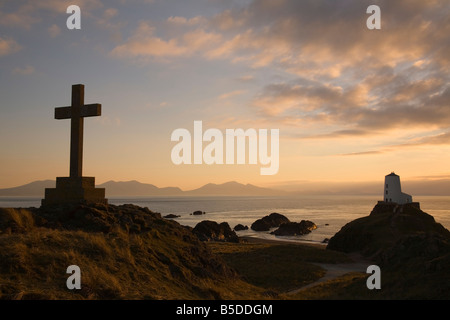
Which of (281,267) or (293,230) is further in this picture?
(293,230)

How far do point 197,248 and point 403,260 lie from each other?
13735 millimetres

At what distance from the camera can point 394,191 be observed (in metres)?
66.7

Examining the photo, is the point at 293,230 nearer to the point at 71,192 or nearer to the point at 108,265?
the point at 71,192

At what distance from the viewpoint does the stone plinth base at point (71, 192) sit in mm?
18391

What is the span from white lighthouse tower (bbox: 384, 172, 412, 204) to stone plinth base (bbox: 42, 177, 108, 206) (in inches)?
2359

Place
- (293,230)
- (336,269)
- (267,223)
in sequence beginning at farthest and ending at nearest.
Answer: (267,223) → (293,230) → (336,269)

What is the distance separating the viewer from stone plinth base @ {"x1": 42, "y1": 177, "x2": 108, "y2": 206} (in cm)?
1839

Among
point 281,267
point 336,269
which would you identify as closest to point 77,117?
point 281,267

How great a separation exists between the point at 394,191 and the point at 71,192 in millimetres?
61468
